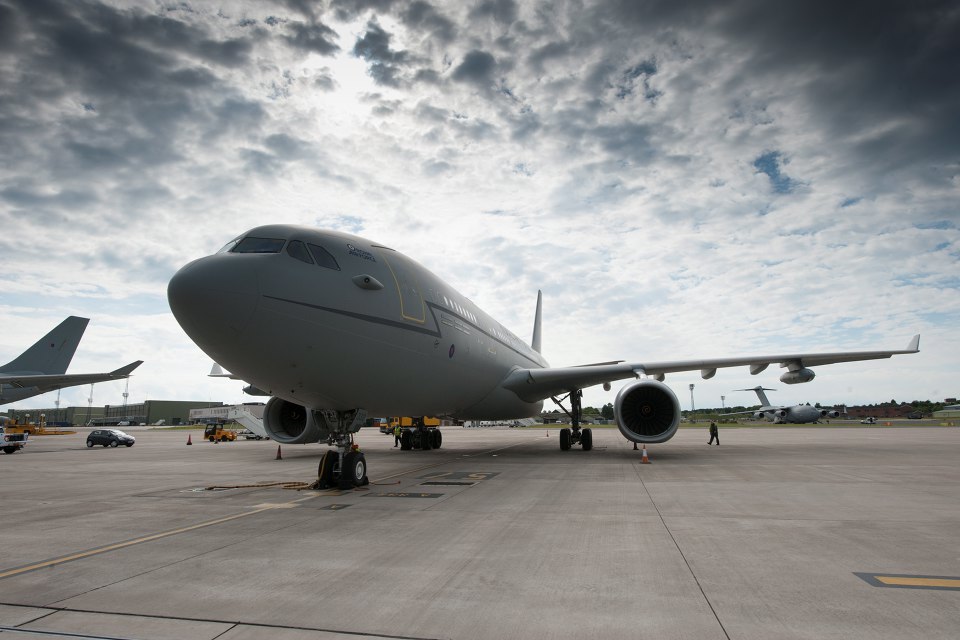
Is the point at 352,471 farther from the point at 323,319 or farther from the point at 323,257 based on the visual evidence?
the point at 323,257

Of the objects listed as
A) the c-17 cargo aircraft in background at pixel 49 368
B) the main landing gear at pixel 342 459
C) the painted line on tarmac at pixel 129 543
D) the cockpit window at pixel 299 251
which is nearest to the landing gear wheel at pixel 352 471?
the main landing gear at pixel 342 459

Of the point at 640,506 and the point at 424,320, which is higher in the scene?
the point at 424,320

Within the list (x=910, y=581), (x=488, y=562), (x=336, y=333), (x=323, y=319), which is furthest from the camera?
(x=336, y=333)

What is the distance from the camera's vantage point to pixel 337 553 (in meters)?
4.98

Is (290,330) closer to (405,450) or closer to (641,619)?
(641,619)

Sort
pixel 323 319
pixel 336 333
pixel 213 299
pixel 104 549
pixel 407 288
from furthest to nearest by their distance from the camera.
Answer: pixel 407 288 → pixel 336 333 → pixel 323 319 → pixel 213 299 → pixel 104 549

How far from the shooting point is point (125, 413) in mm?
129875

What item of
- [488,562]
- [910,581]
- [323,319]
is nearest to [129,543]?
[323,319]

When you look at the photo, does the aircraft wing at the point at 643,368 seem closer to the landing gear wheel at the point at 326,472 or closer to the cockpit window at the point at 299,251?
the landing gear wheel at the point at 326,472

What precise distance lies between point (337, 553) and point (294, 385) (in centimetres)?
356

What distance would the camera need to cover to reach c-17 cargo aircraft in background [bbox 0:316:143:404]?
26094mm

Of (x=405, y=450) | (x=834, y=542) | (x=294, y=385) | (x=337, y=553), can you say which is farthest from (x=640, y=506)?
(x=405, y=450)

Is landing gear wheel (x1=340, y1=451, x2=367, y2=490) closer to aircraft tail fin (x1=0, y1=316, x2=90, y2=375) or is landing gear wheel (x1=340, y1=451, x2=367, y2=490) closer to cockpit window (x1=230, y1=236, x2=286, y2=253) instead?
cockpit window (x1=230, y1=236, x2=286, y2=253)

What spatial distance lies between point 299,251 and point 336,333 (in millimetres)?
1336
